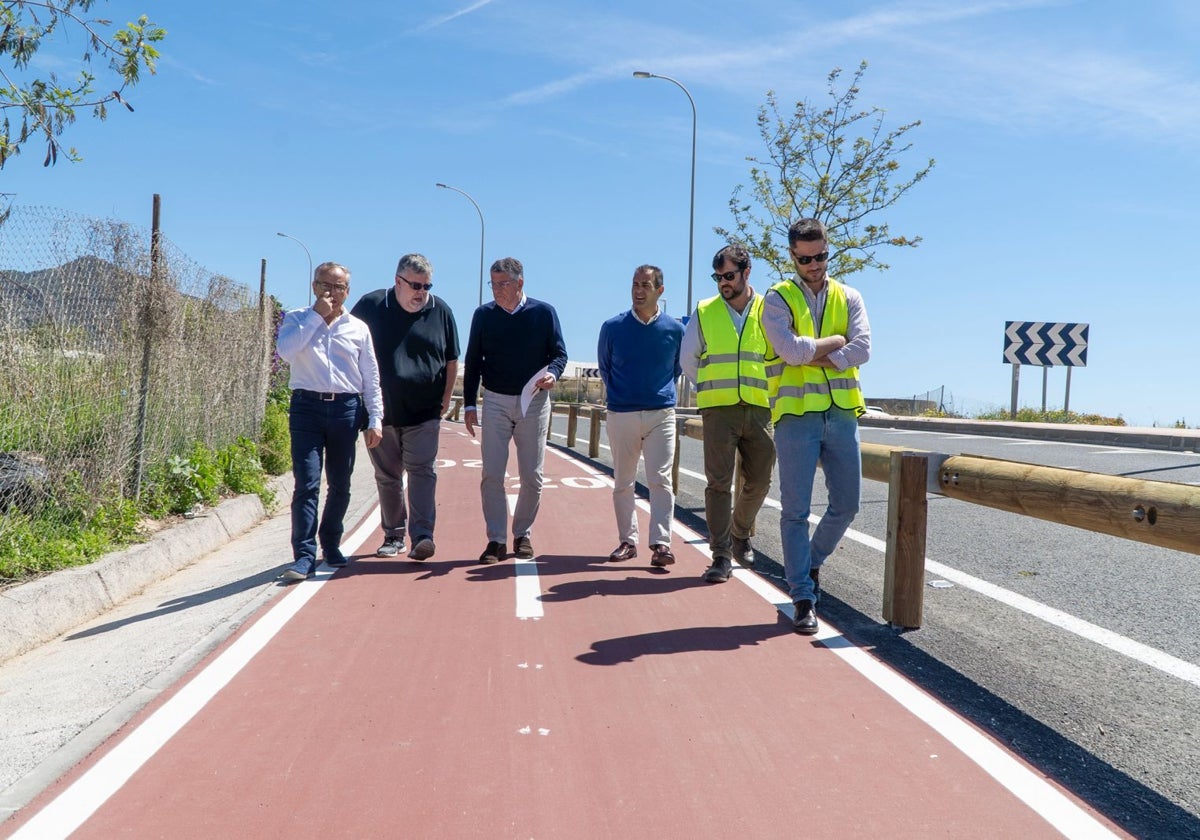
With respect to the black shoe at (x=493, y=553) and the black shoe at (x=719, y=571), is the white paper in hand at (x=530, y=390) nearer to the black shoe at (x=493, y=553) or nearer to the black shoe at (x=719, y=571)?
the black shoe at (x=493, y=553)

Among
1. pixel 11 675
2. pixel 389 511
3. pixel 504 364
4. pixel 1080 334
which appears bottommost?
pixel 11 675

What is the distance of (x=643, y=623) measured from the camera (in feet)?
18.6

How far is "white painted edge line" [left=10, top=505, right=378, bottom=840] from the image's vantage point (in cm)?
325

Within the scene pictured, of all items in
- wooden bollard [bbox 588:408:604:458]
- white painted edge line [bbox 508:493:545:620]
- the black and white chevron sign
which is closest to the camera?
white painted edge line [bbox 508:493:545:620]

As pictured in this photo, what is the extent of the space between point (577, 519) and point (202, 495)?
3.31 metres

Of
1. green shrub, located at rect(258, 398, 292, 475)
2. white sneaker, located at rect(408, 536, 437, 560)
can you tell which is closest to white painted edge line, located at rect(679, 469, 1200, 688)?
white sneaker, located at rect(408, 536, 437, 560)

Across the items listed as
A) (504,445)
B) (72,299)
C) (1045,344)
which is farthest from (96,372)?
(1045,344)

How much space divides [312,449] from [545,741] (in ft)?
11.8

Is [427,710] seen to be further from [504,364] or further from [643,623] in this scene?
[504,364]

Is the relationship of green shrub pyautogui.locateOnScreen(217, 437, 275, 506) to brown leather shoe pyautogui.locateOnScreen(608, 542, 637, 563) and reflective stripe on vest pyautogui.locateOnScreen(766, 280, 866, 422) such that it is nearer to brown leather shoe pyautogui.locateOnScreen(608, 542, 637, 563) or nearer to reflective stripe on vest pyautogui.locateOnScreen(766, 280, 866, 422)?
brown leather shoe pyautogui.locateOnScreen(608, 542, 637, 563)

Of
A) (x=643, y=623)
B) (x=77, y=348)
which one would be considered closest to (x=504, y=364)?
(x=643, y=623)

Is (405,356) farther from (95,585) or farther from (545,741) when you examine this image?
(545,741)

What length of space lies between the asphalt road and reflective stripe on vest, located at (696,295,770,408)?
49.3 inches

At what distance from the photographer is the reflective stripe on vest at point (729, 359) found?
6.70 metres
